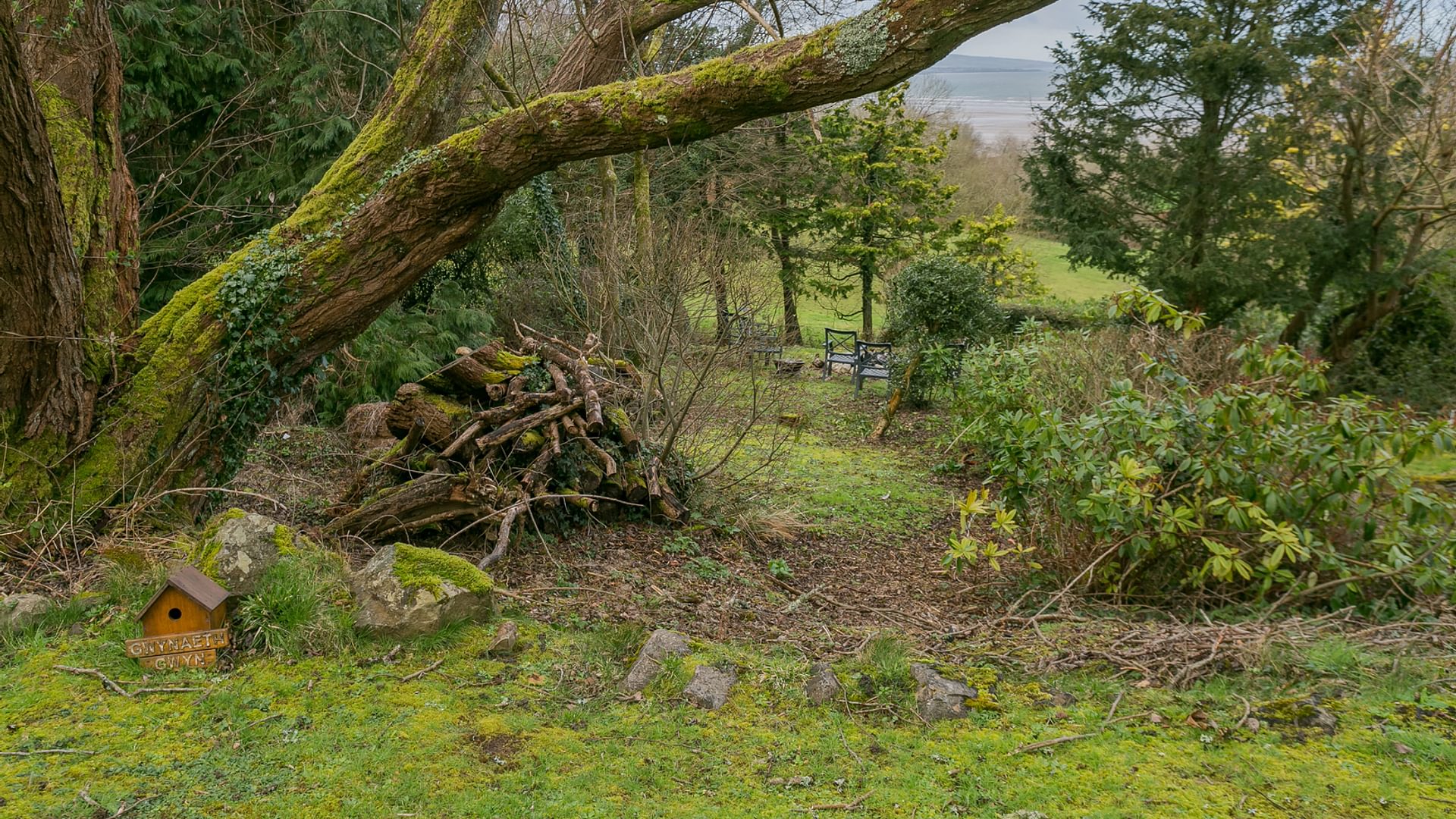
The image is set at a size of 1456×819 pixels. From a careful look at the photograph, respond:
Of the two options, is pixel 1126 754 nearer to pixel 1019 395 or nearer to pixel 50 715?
pixel 50 715

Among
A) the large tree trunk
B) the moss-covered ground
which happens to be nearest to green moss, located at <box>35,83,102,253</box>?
the large tree trunk

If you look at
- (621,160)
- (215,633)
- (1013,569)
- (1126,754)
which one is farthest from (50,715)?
(621,160)

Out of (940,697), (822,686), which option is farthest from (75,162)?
(940,697)

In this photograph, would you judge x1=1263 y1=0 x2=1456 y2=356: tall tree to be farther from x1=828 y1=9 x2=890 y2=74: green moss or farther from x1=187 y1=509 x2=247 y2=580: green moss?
x1=187 y1=509 x2=247 y2=580: green moss

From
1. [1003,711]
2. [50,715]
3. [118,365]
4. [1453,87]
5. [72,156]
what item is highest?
[1453,87]

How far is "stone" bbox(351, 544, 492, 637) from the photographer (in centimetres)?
403

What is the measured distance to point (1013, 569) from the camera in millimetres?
5973

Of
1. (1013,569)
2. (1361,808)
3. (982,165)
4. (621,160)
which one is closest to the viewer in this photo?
(1361,808)

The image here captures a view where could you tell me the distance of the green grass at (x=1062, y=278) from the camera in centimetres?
3123

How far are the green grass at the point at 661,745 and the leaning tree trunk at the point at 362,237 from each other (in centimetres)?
157

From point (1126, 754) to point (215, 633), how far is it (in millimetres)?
3697

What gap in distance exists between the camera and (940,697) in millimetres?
3521

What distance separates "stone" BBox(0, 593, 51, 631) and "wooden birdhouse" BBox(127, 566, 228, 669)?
2.16ft

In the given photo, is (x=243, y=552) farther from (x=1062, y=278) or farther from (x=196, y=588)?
(x=1062, y=278)
